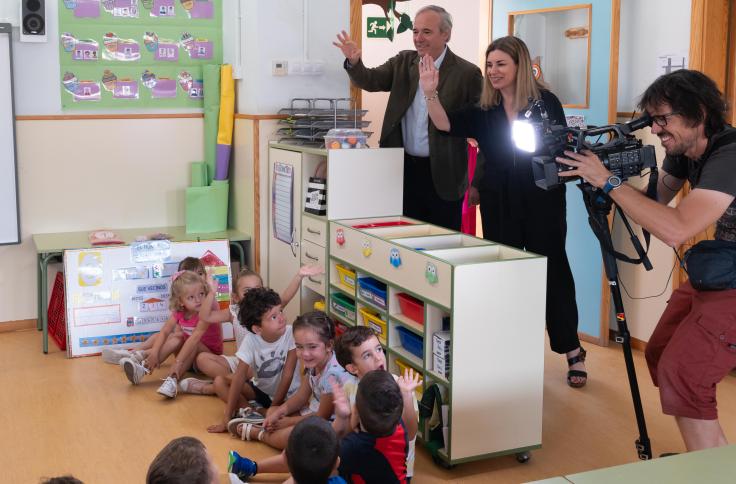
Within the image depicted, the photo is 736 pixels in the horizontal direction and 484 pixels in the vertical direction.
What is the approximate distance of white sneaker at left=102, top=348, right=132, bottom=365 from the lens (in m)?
4.51

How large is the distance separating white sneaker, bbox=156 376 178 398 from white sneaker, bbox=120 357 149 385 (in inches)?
6.8

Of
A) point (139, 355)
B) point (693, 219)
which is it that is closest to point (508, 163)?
point (693, 219)

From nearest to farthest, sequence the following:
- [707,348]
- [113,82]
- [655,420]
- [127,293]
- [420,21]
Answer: [707,348], [655,420], [420,21], [127,293], [113,82]

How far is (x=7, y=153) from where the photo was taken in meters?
4.87

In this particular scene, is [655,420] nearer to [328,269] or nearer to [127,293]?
[328,269]

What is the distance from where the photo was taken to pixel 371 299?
3.81m

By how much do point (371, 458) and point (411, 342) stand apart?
0.98 meters

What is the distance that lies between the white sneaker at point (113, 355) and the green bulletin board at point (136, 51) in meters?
1.48

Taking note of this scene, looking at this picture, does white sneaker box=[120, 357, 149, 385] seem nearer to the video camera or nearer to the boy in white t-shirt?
the boy in white t-shirt

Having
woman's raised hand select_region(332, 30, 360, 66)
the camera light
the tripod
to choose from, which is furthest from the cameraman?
woman's raised hand select_region(332, 30, 360, 66)

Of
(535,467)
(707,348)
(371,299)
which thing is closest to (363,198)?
(371,299)

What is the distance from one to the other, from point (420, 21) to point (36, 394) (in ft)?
8.32

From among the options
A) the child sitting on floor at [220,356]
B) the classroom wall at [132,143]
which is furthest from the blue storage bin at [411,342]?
the classroom wall at [132,143]

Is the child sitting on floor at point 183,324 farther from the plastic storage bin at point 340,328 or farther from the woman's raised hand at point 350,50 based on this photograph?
the woman's raised hand at point 350,50
